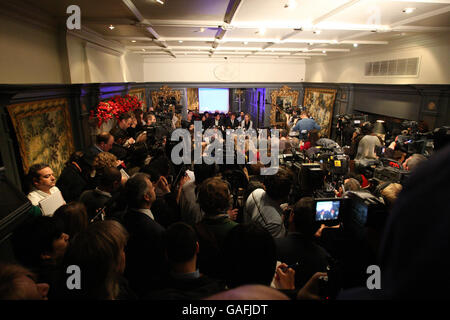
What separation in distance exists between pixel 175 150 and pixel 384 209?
3451 mm

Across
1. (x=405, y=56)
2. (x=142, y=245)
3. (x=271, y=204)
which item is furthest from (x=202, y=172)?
(x=405, y=56)

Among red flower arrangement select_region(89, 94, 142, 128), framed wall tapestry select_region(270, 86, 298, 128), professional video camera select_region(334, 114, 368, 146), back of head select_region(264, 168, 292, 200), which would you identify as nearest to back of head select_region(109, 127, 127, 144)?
red flower arrangement select_region(89, 94, 142, 128)

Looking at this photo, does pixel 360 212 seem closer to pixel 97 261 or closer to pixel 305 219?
pixel 305 219

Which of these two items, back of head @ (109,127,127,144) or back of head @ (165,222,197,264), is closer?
back of head @ (165,222,197,264)

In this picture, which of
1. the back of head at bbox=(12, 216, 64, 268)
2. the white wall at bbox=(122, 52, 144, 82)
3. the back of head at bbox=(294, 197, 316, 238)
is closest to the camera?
the back of head at bbox=(12, 216, 64, 268)

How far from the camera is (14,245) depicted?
59.9 inches

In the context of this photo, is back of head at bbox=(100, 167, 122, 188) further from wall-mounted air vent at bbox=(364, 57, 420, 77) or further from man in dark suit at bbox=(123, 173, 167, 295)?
wall-mounted air vent at bbox=(364, 57, 420, 77)

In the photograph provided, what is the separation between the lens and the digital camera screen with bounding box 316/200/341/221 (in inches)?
75.0

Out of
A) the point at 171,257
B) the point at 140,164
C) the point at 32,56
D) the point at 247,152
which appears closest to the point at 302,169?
the point at 247,152

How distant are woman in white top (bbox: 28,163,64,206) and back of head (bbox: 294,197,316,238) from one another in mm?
2496

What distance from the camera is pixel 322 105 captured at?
10.5m

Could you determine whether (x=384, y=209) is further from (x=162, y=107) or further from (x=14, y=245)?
(x=162, y=107)

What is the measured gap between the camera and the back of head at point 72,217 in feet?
6.25
